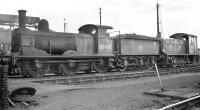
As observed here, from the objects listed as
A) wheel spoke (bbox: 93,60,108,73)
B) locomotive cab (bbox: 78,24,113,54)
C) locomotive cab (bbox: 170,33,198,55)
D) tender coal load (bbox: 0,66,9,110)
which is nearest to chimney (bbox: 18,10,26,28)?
locomotive cab (bbox: 78,24,113,54)

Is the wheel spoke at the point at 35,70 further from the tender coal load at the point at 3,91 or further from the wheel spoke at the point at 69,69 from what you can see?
the tender coal load at the point at 3,91

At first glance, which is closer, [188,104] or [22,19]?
[188,104]

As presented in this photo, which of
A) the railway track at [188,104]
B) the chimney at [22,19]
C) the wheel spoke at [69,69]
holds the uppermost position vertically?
the chimney at [22,19]

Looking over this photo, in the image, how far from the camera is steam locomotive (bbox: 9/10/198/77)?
14.1m

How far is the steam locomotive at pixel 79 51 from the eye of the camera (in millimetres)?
14133

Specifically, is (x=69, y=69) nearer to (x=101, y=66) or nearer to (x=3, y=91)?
(x=101, y=66)

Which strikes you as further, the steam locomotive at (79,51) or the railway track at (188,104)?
the steam locomotive at (79,51)

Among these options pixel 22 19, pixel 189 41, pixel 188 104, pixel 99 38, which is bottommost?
pixel 188 104

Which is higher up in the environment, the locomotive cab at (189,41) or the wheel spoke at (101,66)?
the locomotive cab at (189,41)

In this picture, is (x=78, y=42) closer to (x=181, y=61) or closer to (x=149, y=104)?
(x=149, y=104)

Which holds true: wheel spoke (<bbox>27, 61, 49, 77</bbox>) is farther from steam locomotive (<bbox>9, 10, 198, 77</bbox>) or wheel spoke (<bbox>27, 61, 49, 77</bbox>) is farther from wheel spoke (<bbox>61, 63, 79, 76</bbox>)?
wheel spoke (<bbox>61, 63, 79, 76</bbox>)

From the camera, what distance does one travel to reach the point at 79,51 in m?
16.5

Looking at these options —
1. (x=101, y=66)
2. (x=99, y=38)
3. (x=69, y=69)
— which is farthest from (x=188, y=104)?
(x=99, y=38)

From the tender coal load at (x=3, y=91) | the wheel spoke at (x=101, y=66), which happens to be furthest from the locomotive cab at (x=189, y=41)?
the tender coal load at (x=3, y=91)
